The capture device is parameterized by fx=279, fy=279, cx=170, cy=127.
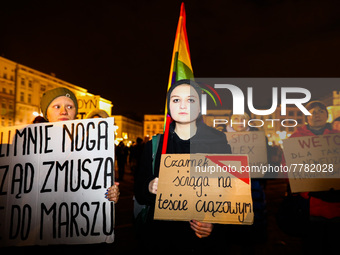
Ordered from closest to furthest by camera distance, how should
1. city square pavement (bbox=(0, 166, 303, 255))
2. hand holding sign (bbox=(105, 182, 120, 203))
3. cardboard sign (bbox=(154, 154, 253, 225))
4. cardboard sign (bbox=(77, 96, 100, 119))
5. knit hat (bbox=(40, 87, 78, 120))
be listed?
cardboard sign (bbox=(154, 154, 253, 225)), hand holding sign (bbox=(105, 182, 120, 203)), city square pavement (bbox=(0, 166, 303, 255)), knit hat (bbox=(40, 87, 78, 120)), cardboard sign (bbox=(77, 96, 100, 119))

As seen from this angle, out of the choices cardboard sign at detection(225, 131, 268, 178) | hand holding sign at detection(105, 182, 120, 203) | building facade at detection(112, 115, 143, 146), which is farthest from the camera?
building facade at detection(112, 115, 143, 146)

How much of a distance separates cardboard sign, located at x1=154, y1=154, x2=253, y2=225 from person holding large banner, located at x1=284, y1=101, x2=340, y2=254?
1.43 m

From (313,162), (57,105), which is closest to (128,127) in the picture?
(57,105)

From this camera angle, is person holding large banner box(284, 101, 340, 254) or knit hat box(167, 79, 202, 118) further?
person holding large banner box(284, 101, 340, 254)

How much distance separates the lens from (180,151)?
247 centimetres

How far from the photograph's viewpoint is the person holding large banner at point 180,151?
233 centimetres

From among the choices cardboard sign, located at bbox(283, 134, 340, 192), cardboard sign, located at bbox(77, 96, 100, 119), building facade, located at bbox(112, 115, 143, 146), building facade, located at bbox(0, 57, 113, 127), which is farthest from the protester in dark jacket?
building facade, located at bbox(112, 115, 143, 146)

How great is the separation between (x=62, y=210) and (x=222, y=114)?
9953cm

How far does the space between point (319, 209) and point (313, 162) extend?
512 mm

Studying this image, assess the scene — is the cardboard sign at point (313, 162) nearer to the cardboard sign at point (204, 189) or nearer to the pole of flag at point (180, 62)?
the cardboard sign at point (204, 189)

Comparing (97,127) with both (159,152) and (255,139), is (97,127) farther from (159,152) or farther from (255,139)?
A: (255,139)

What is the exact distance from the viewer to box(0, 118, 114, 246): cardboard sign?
2.46m

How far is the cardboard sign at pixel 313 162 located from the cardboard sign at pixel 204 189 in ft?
4.15

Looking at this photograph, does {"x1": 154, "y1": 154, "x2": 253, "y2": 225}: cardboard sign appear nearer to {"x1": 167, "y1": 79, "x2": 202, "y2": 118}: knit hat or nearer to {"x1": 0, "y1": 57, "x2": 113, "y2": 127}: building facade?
{"x1": 167, "y1": 79, "x2": 202, "y2": 118}: knit hat
